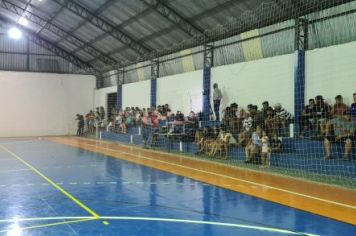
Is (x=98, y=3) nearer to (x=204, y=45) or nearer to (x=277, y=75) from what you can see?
(x=204, y=45)

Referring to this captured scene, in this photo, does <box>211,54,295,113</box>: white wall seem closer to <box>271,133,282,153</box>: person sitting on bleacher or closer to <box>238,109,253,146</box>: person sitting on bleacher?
<box>238,109,253,146</box>: person sitting on bleacher

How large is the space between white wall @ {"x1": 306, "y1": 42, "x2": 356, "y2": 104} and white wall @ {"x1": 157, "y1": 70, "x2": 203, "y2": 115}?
252 inches

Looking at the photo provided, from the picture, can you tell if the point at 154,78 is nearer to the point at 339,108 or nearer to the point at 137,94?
the point at 137,94

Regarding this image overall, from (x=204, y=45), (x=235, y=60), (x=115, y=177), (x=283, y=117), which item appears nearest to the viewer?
(x=115, y=177)

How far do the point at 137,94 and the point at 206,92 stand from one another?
311 inches

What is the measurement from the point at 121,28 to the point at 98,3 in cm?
232

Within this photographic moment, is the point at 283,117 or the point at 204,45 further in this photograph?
the point at 204,45

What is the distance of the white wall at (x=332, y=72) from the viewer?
11453 mm

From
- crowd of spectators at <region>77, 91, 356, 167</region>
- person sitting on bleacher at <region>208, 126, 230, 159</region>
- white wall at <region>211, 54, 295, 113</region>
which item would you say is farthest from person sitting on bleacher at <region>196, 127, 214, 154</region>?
white wall at <region>211, 54, 295, 113</region>

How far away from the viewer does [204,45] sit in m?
18.0

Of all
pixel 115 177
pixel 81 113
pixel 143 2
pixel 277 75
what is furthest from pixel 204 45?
pixel 81 113

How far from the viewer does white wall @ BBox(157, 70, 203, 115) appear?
61.1 feet

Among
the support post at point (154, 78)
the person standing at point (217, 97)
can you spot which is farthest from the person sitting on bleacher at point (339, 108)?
the support post at point (154, 78)

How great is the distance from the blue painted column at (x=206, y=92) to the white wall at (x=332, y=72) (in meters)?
5.38
